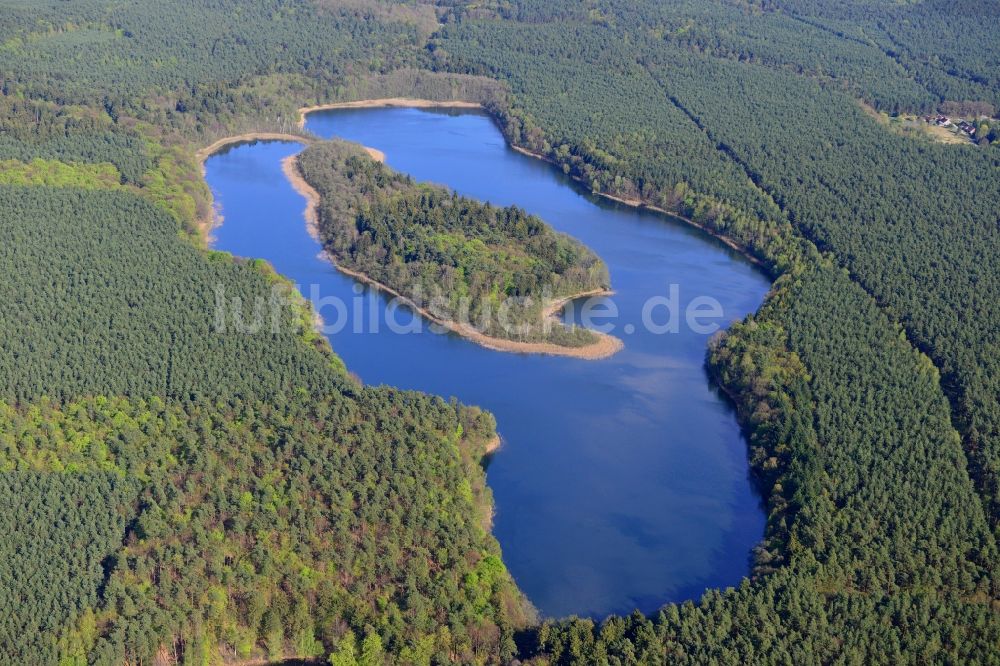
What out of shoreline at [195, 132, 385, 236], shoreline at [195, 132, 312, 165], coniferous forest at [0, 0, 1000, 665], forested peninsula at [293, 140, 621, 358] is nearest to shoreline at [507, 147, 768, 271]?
coniferous forest at [0, 0, 1000, 665]

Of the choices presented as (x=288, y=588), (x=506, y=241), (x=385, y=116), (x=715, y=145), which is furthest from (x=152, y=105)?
(x=288, y=588)

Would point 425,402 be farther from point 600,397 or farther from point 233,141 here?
point 233,141

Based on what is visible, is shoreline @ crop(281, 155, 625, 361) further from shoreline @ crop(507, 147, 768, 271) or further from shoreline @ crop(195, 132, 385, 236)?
shoreline @ crop(195, 132, 385, 236)

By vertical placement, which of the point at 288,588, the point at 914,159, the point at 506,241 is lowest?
the point at 288,588

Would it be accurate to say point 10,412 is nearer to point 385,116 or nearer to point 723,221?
point 723,221

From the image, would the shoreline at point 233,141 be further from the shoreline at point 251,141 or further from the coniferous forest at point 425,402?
the coniferous forest at point 425,402

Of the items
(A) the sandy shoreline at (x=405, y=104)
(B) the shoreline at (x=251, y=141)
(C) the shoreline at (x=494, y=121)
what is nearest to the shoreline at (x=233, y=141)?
(B) the shoreline at (x=251, y=141)

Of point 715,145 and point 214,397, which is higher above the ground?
point 715,145
